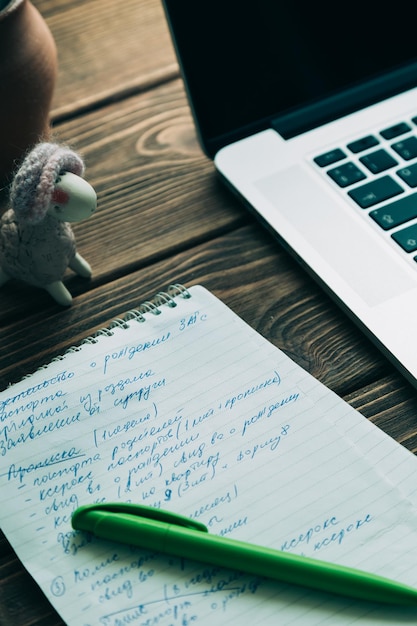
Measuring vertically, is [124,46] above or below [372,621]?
above

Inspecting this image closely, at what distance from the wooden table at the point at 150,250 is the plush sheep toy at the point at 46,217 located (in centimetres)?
4

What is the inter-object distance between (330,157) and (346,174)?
27 millimetres

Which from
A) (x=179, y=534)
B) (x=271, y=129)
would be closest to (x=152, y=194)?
(x=271, y=129)

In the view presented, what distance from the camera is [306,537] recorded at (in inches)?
17.6

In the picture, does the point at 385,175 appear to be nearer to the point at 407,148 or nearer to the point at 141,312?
the point at 407,148

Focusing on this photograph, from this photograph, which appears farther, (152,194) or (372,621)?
(152,194)

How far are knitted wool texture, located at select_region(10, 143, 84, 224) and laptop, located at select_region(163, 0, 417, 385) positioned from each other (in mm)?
160

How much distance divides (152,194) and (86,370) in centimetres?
21

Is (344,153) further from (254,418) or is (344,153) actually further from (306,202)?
(254,418)

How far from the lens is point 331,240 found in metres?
0.59

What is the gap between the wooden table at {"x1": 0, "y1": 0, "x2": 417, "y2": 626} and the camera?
1.75ft

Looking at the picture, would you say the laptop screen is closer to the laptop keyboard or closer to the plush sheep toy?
the laptop keyboard

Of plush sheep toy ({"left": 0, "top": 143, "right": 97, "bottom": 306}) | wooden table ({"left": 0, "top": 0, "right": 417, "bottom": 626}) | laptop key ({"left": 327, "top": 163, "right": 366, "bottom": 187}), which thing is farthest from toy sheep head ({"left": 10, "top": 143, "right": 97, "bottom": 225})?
laptop key ({"left": 327, "top": 163, "right": 366, "bottom": 187})

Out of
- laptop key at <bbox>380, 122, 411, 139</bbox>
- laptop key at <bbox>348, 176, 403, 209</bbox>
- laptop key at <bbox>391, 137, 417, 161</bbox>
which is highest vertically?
laptop key at <bbox>380, 122, 411, 139</bbox>
